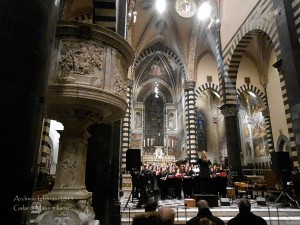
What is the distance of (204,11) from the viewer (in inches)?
685

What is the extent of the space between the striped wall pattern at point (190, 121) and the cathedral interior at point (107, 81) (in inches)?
3.2

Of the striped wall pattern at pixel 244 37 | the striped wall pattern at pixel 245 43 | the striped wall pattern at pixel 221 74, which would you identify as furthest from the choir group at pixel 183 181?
the striped wall pattern at pixel 244 37

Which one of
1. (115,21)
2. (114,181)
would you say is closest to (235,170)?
(114,181)

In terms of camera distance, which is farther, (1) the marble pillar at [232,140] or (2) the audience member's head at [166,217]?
(1) the marble pillar at [232,140]

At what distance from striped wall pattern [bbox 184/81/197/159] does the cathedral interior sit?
0.08 m

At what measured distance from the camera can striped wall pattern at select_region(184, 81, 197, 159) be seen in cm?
1875

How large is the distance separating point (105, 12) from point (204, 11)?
42.5 ft

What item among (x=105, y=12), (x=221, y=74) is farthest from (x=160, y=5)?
(x=105, y=12)

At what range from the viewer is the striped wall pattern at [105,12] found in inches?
249

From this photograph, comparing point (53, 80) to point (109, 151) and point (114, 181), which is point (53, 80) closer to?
point (109, 151)

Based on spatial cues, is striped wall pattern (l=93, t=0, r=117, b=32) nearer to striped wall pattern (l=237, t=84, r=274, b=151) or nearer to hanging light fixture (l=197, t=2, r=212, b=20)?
hanging light fixture (l=197, t=2, r=212, b=20)

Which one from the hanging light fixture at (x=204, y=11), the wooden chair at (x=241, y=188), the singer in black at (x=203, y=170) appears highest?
the hanging light fixture at (x=204, y=11)

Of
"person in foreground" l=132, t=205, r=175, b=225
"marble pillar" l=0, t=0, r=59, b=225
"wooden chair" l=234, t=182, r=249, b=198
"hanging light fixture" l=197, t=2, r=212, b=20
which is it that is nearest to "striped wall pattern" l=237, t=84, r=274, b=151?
"wooden chair" l=234, t=182, r=249, b=198

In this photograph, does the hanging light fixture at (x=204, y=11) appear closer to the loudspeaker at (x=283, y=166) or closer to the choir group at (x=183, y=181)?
the choir group at (x=183, y=181)
